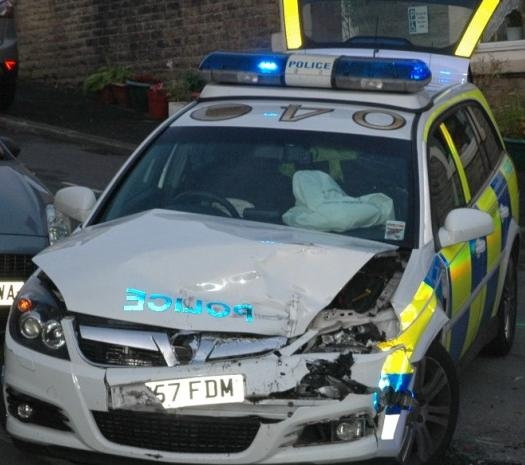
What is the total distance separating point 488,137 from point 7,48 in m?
11.5

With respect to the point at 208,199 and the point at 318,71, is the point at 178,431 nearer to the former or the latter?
the point at 208,199

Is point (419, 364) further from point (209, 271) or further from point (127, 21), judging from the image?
point (127, 21)

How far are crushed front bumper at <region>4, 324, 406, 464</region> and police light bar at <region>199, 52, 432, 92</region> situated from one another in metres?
1.88

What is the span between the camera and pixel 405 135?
21.7ft

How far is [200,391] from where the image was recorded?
519 cm

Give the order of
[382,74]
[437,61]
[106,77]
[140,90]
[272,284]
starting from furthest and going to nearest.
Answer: [106,77] < [140,90] < [437,61] < [382,74] < [272,284]

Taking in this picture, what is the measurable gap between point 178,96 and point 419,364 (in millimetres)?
13593

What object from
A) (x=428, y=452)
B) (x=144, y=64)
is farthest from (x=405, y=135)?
(x=144, y=64)

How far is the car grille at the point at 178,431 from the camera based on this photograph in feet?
17.1

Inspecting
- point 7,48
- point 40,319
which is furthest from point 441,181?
point 7,48

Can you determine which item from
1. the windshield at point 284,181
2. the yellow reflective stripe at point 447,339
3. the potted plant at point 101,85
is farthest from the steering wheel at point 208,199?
the potted plant at point 101,85

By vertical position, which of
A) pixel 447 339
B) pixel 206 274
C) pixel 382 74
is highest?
pixel 382 74

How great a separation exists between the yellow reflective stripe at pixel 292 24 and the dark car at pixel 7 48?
28.9 ft

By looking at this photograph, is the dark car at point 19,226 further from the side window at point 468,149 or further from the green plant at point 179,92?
the green plant at point 179,92
